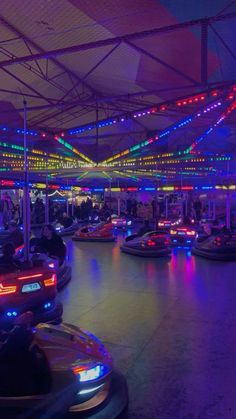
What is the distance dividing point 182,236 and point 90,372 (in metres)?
8.48

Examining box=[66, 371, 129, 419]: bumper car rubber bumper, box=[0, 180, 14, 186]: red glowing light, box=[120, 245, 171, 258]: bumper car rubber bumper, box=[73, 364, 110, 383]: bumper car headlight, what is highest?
box=[0, 180, 14, 186]: red glowing light

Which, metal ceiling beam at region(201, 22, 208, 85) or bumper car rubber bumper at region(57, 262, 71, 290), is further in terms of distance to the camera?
bumper car rubber bumper at region(57, 262, 71, 290)

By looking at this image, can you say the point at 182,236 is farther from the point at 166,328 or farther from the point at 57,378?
the point at 57,378

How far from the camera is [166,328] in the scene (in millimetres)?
3342

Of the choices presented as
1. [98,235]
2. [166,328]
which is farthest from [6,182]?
[166,328]

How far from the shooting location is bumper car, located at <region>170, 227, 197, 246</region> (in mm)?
10156

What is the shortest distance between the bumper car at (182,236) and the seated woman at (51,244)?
17.4 feet

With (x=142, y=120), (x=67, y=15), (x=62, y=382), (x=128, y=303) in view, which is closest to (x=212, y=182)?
(x=142, y=120)

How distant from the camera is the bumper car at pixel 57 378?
5.20ft

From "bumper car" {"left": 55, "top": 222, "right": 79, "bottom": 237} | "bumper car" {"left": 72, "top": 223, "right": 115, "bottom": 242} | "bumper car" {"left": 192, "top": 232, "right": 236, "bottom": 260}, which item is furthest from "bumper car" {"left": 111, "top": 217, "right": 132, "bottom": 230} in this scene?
"bumper car" {"left": 192, "top": 232, "right": 236, "bottom": 260}

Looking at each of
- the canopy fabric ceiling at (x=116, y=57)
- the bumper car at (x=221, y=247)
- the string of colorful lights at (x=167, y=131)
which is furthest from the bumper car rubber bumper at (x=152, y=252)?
the canopy fabric ceiling at (x=116, y=57)

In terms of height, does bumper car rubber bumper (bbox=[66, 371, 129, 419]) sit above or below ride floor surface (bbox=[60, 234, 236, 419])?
above

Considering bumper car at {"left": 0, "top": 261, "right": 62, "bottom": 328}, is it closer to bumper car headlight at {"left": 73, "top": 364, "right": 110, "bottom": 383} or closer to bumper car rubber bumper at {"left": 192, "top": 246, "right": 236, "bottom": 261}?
bumper car headlight at {"left": 73, "top": 364, "right": 110, "bottom": 383}

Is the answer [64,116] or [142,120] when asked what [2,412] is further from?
[142,120]
